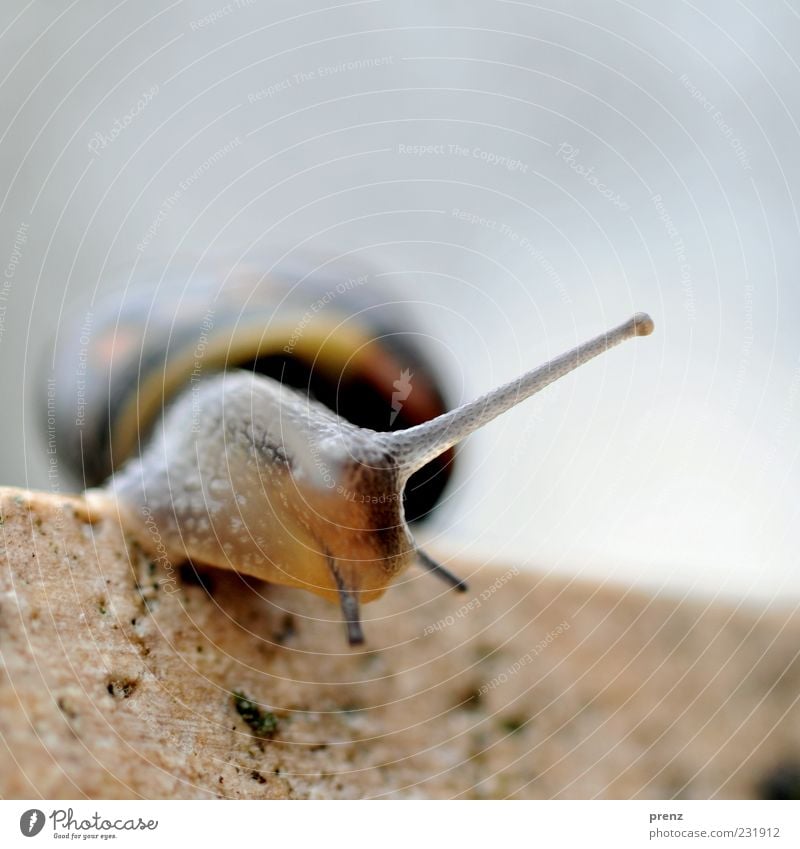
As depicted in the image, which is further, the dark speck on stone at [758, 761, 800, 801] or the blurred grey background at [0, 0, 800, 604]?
the blurred grey background at [0, 0, 800, 604]

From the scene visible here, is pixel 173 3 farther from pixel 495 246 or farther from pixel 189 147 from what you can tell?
pixel 495 246

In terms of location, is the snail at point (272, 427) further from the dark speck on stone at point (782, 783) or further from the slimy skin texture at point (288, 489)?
the dark speck on stone at point (782, 783)

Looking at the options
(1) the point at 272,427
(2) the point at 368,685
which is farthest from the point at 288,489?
(2) the point at 368,685

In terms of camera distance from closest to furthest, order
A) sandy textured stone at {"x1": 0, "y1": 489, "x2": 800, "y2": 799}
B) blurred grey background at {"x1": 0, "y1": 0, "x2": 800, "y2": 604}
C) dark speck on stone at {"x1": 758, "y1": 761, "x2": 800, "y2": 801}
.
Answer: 1. sandy textured stone at {"x1": 0, "y1": 489, "x2": 800, "y2": 799}
2. dark speck on stone at {"x1": 758, "y1": 761, "x2": 800, "y2": 801}
3. blurred grey background at {"x1": 0, "y1": 0, "x2": 800, "y2": 604}

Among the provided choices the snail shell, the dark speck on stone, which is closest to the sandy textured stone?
the dark speck on stone

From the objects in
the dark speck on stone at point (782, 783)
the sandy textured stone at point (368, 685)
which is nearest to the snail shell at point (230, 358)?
the sandy textured stone at point (368, 685)

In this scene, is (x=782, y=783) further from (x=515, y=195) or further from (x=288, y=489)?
(x=515, y=195)

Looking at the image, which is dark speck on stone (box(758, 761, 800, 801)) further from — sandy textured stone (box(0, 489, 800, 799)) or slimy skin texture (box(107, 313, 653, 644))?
slimy skin texture (box(107, 313, 653, 644))
